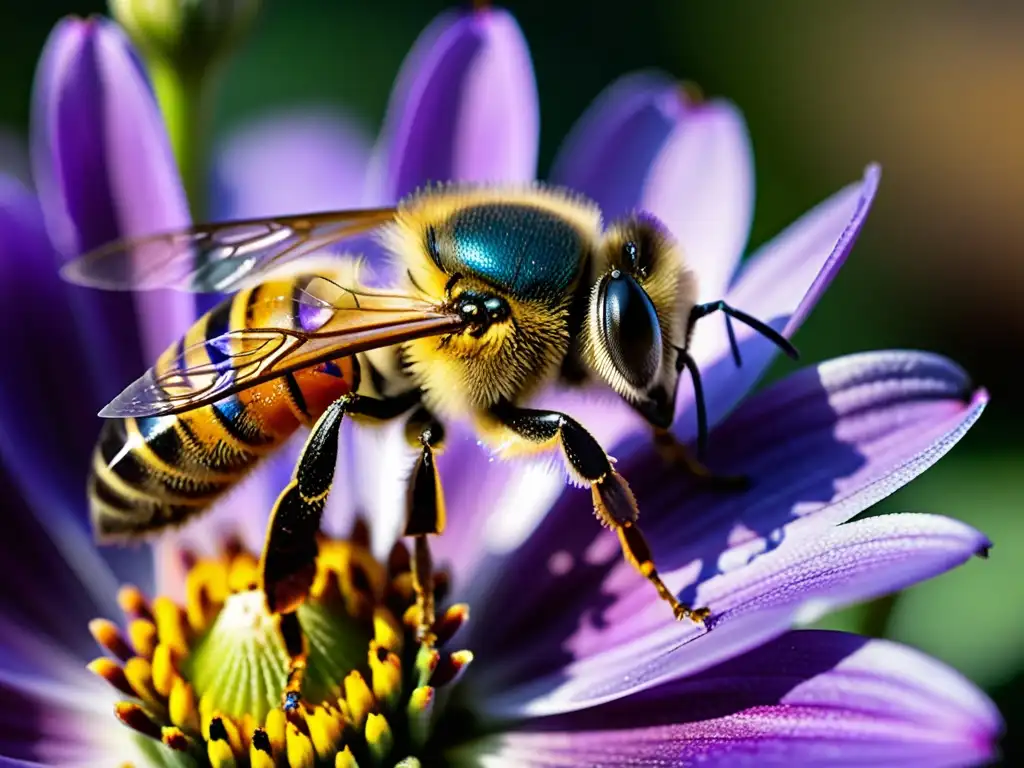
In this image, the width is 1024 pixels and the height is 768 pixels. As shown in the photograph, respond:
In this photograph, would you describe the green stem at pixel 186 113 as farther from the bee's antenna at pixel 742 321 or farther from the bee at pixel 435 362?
the bee's antenna at pixel 742 321

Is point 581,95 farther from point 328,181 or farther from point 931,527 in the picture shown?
point 931,527

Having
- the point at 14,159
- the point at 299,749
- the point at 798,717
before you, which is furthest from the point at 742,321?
the point at 14,159

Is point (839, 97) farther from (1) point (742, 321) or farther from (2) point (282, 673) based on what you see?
(2) point (282, 673)

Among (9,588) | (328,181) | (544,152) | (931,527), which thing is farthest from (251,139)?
(931,527)

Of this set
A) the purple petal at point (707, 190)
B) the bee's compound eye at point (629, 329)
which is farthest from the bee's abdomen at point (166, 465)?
the purple petal at point (707, 190)

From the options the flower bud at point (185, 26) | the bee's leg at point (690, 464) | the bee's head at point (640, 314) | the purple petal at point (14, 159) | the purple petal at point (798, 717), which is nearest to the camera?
the purple petal at point (798, 717)
